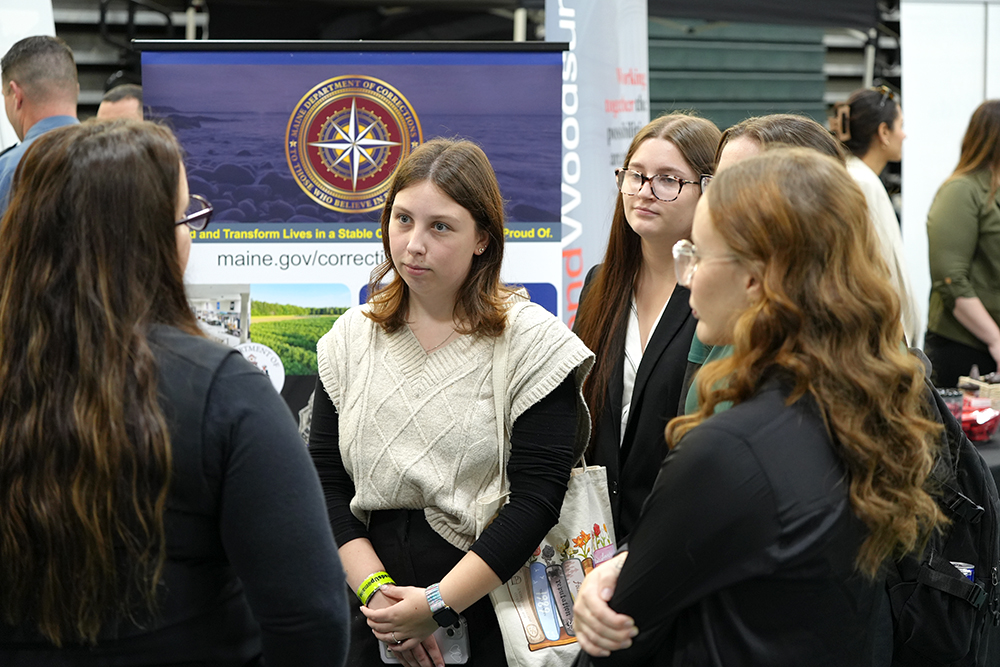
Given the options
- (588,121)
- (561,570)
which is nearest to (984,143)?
(588,121)

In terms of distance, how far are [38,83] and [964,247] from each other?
390 centimetres

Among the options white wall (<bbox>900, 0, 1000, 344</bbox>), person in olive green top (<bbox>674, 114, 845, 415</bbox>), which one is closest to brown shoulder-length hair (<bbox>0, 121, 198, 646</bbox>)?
person in olive green top (<bbox>674, 114, 845, 415</bbox>)

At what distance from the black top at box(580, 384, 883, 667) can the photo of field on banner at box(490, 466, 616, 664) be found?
1.83 ft

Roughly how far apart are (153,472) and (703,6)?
5856 mm

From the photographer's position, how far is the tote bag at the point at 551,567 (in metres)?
1.70

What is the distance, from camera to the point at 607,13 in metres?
3.45

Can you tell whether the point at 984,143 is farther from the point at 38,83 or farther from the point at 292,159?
the point at 38,83

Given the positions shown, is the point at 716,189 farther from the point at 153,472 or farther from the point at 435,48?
the point at 435,48

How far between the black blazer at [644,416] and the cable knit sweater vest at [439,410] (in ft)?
0.44

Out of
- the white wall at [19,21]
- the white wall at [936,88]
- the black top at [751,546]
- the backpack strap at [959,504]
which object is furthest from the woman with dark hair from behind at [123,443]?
the white wall at [936,88]

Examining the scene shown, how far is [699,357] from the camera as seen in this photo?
1.75 metres

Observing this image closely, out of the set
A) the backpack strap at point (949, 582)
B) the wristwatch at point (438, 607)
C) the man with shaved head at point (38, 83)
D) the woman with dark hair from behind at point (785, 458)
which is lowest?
the wristwatch at point (438, 607)

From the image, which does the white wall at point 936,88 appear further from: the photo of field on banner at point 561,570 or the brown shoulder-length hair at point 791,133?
the photo of field on banner at point 561,570

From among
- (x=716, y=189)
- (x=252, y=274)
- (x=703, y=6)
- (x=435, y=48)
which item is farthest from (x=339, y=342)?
(x=703, y=6)
